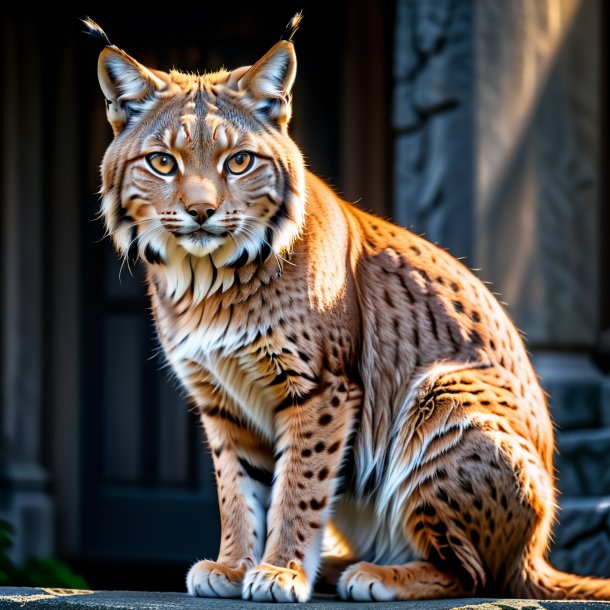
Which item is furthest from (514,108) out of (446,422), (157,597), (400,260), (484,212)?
(157,597)

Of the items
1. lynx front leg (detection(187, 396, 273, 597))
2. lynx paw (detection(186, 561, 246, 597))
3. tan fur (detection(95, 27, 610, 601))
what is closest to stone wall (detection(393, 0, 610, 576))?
tan fur (detection(95, 27, 610, 601))

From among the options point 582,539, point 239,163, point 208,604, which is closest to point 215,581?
point 208,604

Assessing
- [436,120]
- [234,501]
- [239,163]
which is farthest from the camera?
[436,120]

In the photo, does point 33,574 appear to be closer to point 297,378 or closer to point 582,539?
point 297,378

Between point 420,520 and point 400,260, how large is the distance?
707 mm

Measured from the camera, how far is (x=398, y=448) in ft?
9.43

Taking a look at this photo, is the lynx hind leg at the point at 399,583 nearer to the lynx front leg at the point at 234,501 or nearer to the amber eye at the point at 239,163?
the lynx front leg at the point at 234,501

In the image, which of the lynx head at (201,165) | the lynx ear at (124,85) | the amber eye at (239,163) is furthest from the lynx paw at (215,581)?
the lynx ear at (124,85)

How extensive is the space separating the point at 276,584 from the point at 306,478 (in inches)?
10.4

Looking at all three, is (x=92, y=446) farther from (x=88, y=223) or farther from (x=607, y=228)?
(x=607, y=228)

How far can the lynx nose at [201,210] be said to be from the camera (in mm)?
2559

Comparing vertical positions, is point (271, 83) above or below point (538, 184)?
above

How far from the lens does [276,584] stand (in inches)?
103

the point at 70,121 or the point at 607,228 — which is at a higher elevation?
the point at 70,121
